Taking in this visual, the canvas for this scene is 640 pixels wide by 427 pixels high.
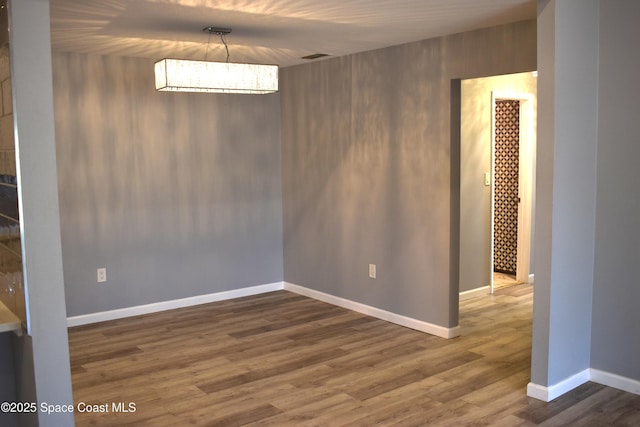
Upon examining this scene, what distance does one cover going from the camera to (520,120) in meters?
6.23

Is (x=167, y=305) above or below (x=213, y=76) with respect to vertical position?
below

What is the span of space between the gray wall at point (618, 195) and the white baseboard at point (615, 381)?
30 millimetres

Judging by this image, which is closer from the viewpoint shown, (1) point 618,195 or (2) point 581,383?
(1) point 618,195

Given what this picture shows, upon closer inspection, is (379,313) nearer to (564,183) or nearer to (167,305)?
(167,305)

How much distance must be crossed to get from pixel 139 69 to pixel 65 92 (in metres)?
0.65

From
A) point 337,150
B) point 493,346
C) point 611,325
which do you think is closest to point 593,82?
point 611,325

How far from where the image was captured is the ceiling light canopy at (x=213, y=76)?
143 inches

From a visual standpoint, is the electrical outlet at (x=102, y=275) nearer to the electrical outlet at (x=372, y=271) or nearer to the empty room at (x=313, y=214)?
the empty room at (x=313, y=214)

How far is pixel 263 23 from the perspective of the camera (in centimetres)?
380

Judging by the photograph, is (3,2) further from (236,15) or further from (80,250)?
(80,250)

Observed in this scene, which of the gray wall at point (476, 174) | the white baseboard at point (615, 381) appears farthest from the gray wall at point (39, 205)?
the gray wall at point (476, 174)

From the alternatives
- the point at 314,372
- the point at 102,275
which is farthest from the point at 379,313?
the point at 102,275

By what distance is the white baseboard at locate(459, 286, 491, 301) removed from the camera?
18.8 feet

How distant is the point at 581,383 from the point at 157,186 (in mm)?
3689
